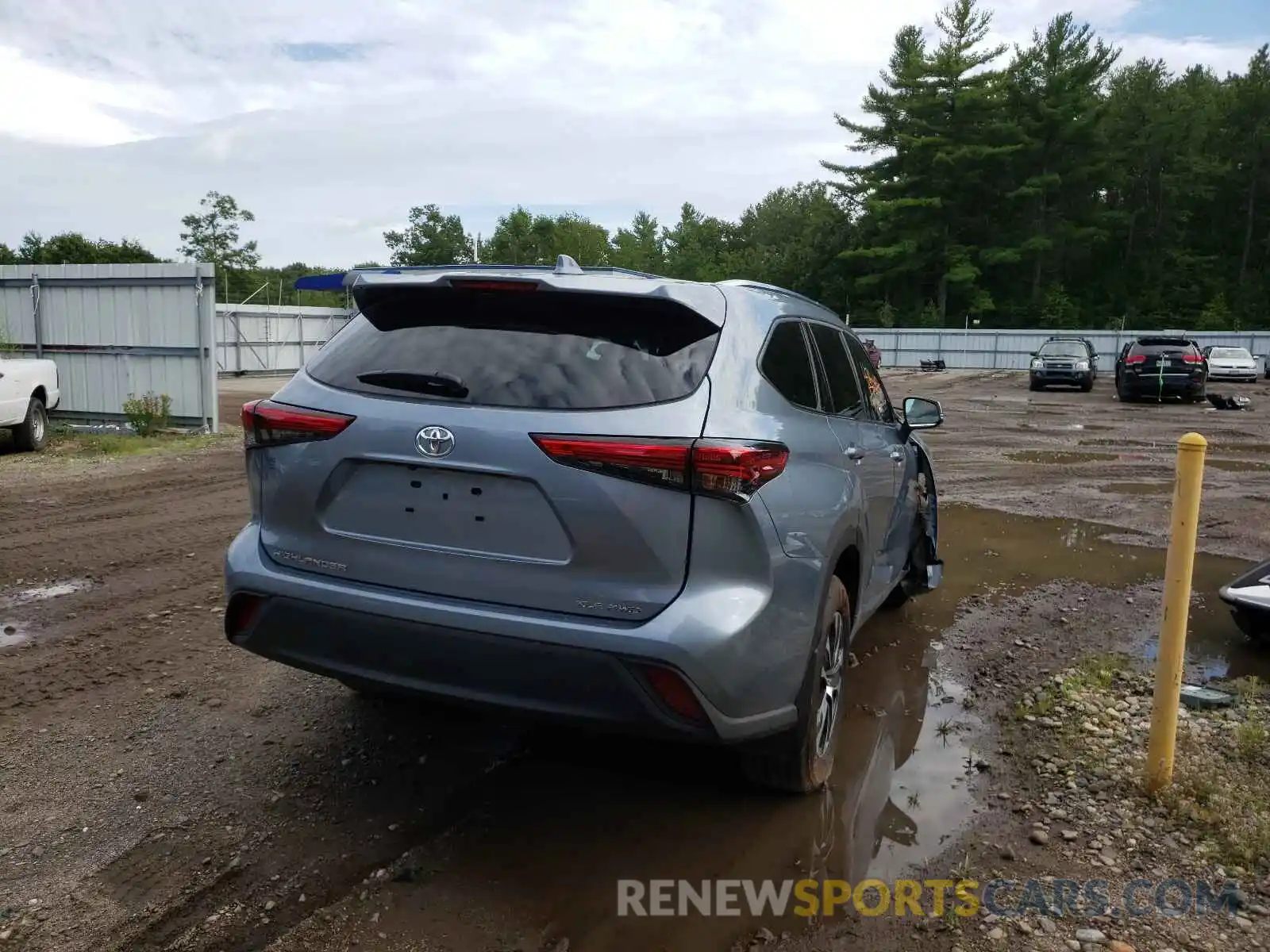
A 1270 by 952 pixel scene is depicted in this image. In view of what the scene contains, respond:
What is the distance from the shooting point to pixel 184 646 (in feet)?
17.2

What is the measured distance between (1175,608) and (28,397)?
13.0 metres

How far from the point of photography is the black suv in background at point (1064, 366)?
28.2 meters

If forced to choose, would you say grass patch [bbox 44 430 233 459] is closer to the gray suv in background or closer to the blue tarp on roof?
the blue tarp on roof

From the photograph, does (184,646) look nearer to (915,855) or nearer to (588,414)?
(588,414)

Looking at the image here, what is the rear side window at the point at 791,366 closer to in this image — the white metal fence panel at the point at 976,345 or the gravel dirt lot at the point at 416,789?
the gravel dirt lot at the point at 416,789

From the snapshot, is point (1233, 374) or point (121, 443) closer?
point (121, 443)

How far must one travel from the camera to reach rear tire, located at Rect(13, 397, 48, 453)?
40.8ft

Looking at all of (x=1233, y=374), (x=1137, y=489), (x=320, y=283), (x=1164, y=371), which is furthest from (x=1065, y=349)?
(x=320, y=283)

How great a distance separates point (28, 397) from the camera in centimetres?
1237

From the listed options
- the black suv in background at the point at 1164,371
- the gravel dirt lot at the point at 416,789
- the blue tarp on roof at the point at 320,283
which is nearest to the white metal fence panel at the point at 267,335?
the black suv in background at the point at 1164,371

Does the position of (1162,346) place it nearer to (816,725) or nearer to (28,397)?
(28,397)

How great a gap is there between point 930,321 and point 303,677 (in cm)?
5216

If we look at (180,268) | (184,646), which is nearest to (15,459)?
(180,268)

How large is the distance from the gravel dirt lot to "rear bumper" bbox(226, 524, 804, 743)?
0.58m
